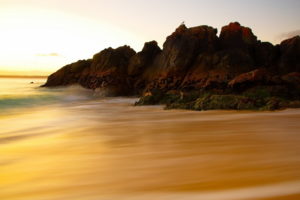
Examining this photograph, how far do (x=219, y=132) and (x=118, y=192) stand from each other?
2776mm

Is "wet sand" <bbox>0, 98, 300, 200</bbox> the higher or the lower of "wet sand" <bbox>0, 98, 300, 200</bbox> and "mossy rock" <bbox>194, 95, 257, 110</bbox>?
the lower

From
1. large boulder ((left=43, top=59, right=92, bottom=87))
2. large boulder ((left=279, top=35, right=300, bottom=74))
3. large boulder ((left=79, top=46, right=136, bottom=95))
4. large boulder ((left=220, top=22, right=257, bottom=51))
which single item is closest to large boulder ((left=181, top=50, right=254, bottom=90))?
large boulder ((left=220, top=22, right=257, bottom=51))

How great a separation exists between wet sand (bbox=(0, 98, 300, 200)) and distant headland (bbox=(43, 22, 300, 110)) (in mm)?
3370

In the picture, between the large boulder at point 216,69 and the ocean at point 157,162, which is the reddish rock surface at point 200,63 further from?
the ocean at point 157,162

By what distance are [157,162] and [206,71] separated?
30.8 ft

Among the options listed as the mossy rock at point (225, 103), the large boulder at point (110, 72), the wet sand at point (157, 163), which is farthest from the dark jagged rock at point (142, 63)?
the wet sand at point (157, 163)

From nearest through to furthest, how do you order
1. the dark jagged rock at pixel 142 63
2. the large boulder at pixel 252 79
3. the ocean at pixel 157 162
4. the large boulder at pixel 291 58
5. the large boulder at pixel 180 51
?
the ocean at pixel 157 162 < the large boulder at pixel 252 79 < the large boulder at pixel 180 51 < the large boulder at pixel 291 58 < the dark jagged rock at pixel 142 63

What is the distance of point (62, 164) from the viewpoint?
133 inches

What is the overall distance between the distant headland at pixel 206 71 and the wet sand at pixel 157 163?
3370 mm

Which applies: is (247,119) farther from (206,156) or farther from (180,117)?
(206,156)

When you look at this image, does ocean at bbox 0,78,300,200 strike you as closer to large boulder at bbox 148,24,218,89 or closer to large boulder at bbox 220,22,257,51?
large boulder at bbox 148,24,218,89

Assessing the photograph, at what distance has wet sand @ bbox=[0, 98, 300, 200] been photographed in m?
2.49

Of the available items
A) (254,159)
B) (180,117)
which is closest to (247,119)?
(180,117)

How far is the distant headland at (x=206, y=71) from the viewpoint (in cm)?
908
